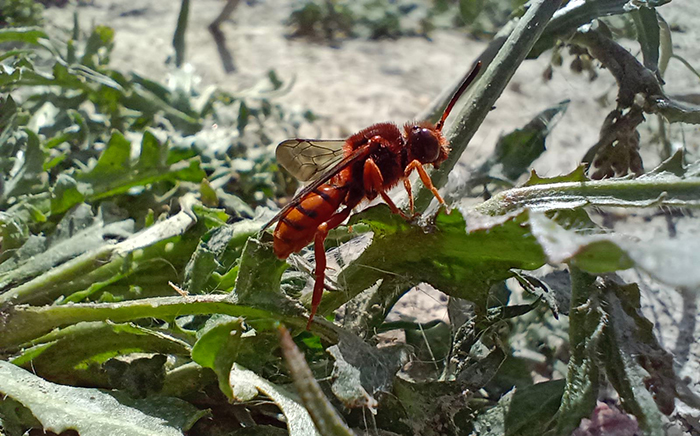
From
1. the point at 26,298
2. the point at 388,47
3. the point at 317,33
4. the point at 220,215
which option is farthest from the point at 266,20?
the point at 26,298

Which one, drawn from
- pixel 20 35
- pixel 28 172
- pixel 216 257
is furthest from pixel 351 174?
pixel 20 35

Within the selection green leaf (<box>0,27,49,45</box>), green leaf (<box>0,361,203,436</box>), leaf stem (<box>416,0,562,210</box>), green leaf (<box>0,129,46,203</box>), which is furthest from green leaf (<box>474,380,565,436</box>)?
green leaf (<box>0,27,49,45</box>)

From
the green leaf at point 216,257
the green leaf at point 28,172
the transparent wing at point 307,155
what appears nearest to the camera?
the green leaf at point 216,257

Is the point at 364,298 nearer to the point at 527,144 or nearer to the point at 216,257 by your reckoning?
the point at 216,257

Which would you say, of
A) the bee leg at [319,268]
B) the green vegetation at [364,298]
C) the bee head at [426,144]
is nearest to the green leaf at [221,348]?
the green vegetation at [364,298]

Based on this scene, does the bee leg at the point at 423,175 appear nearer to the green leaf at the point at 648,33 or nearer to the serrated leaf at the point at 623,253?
the serrated leaf at the point at 623,253

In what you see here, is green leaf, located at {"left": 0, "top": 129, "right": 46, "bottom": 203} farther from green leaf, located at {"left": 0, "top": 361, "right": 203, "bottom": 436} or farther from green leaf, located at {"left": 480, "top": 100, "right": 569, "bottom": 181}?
green leaf, located at {"left": 480, "top": 100, "right": 569, "bottom": 181}
